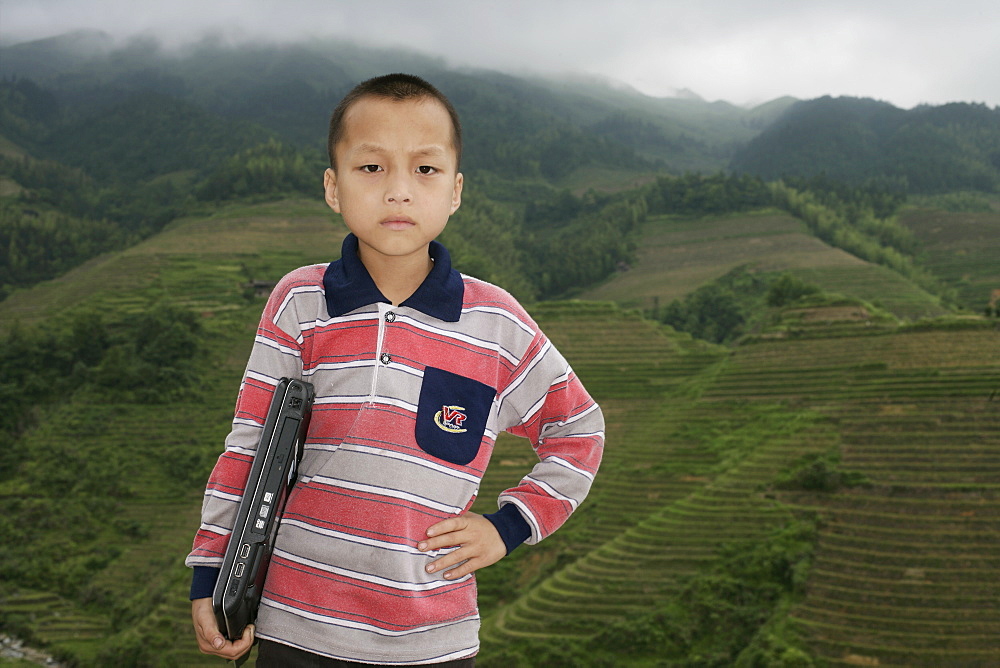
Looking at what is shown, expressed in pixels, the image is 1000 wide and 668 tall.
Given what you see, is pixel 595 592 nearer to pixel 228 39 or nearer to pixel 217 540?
pixel 217 540

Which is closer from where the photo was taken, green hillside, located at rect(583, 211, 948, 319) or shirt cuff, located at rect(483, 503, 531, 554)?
shirt cuff, located at rect(483, 503, 531, 554)

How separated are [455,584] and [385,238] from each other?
0.47 meters

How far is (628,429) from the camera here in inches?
973

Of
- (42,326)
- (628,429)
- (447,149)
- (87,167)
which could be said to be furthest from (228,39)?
(447,149)

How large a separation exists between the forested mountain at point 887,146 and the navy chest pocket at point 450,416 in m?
66.8

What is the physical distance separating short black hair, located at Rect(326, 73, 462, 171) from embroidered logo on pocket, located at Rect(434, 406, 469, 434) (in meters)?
0.37

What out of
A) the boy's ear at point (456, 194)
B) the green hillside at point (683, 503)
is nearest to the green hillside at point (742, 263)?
the green hillside at point (683, 503)

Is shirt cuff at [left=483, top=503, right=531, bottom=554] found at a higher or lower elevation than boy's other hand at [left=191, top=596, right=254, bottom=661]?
higher

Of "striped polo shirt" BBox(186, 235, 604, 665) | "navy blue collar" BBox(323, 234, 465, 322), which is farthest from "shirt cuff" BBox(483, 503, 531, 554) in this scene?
"navy blue collar" BBox(323, 234, 465, 322)

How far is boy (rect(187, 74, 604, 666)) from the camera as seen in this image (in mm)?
1102

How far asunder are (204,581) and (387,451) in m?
0.28

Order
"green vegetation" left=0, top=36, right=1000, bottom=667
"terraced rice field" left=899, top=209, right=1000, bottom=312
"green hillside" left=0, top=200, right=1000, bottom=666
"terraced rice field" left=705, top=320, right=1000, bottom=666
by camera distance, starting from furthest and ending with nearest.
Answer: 1. "terraced rice field" left=899, top=209, right=1000, bottom=312
2. "green vegetation" left=0, top=36, right=1000, bottom=667
3. "green hillside" left=0, top=200, right=1000, bottom=666
4. "terraced rice field" left=705, top=320, right=1000, bottom=666

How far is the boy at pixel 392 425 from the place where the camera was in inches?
43.4

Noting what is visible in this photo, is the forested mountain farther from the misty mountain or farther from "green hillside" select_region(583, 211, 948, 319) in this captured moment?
"green hillside" select_region(583, 211, 948, 319)
